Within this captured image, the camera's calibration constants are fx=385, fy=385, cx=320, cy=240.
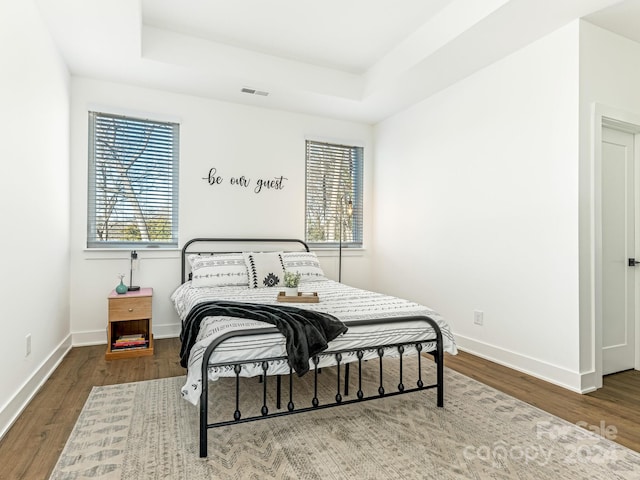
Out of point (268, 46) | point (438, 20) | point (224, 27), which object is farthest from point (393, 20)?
point (224, 27)

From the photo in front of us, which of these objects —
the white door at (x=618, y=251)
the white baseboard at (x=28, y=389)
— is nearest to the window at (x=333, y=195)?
the white door at (x=618, y=251)

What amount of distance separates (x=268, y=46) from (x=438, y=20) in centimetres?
160

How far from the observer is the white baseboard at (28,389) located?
218cm

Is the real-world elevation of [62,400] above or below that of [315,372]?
below

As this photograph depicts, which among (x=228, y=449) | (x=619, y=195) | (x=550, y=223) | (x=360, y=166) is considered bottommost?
(x=228, y=449)

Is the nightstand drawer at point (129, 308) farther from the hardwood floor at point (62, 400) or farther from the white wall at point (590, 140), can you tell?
the white wall at point (590, 140)

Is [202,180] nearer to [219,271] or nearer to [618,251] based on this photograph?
[219,271]

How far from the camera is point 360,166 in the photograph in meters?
5.34

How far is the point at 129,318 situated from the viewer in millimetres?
3623

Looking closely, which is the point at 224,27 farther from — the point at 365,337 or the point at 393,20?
the point at 365,337

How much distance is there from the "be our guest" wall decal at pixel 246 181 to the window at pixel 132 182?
390 millimetres

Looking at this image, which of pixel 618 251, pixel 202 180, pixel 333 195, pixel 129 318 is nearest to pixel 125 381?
pixel 129 318

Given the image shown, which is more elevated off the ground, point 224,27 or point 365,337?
point 224,27

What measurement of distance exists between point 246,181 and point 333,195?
1.20 m
